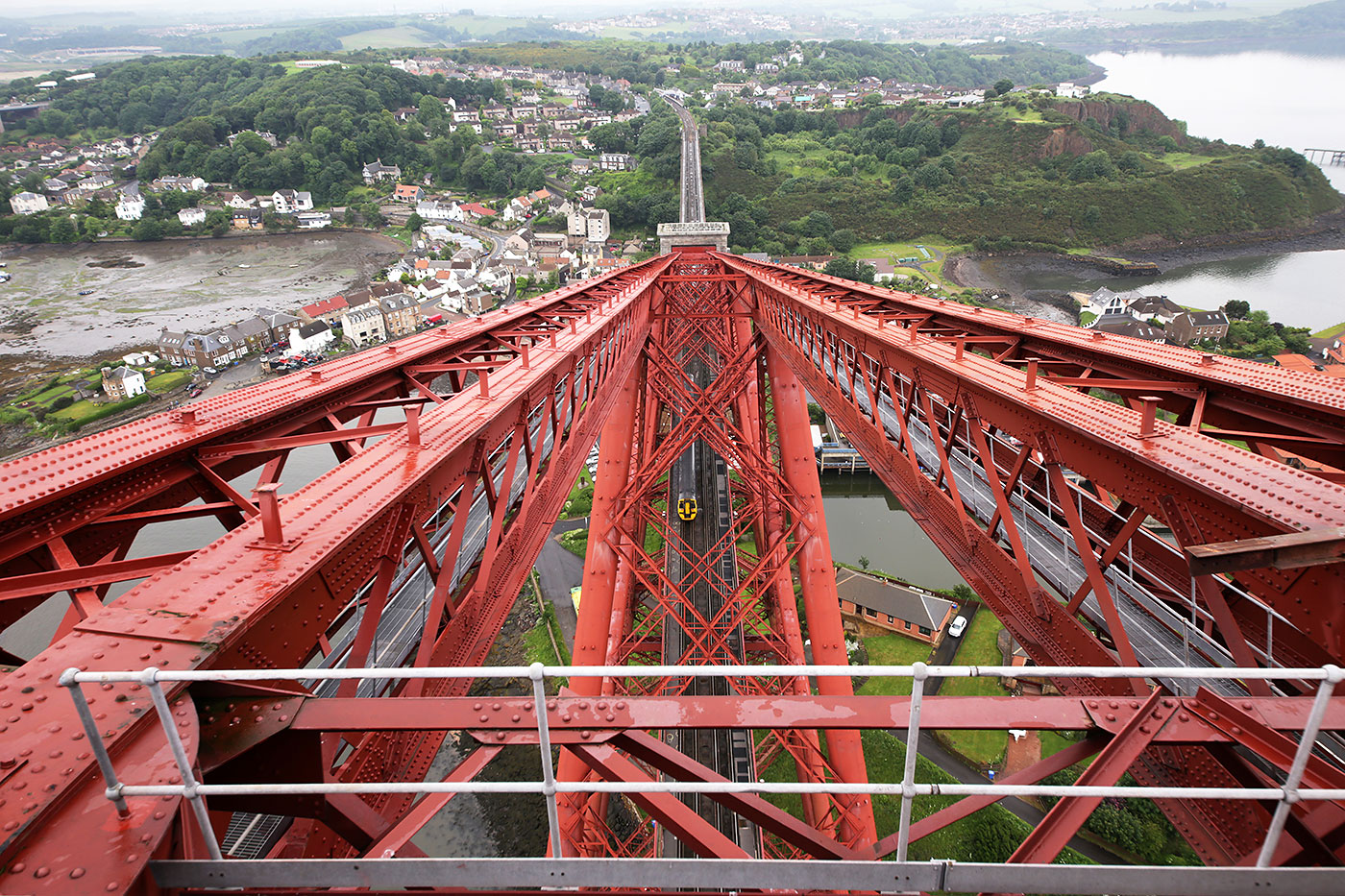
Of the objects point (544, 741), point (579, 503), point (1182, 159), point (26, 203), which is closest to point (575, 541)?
point (579, 503)

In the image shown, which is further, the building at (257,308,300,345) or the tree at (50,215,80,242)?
the tree at (50,215,80,242)

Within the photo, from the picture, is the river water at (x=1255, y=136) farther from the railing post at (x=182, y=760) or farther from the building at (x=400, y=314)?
the railing post at (x=182, y=760)

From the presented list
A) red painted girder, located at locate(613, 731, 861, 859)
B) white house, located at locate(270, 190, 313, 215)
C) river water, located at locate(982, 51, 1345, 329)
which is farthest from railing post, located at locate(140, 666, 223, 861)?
white house, located at locate(270, 190, 313, 215)

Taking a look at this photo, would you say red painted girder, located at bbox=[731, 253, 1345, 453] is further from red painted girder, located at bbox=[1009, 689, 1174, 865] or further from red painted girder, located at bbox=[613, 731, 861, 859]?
red painted girder, located at bbox=[613, 731, 861, 859]

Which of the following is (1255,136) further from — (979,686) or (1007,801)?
(1007,801)

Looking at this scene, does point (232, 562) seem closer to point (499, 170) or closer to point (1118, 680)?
point (1118, 680)
